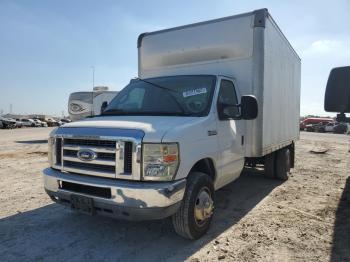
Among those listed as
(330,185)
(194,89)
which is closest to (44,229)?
(194,89)

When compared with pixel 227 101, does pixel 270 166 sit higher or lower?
lower

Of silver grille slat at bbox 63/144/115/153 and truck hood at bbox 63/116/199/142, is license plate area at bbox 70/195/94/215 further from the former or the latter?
truck hood at bbox 63/116/199/142

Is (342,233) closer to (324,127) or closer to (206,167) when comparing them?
(206,167)

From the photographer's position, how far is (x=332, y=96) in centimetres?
307

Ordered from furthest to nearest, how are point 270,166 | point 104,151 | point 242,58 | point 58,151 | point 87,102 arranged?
1. point 87,102
2. point 270,166
3. point 242,58
4. point 58,151
5. point 104,151

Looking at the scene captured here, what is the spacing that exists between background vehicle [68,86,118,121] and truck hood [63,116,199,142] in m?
18.5

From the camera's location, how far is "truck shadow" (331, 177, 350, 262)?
408 cm

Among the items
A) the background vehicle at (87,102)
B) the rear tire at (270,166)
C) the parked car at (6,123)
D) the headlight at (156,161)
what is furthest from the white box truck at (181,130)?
the parked car at (6,123)

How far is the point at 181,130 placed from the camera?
401 cm

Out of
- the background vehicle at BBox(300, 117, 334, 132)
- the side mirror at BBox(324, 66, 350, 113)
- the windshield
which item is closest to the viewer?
the side mirror at BBox(324, 66, 350, 113)

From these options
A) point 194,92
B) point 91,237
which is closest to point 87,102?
point 194,92

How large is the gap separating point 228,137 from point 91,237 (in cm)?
244

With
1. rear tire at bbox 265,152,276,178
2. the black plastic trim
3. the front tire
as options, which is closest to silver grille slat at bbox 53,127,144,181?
the front tire

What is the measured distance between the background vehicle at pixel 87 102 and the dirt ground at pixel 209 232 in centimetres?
1584
